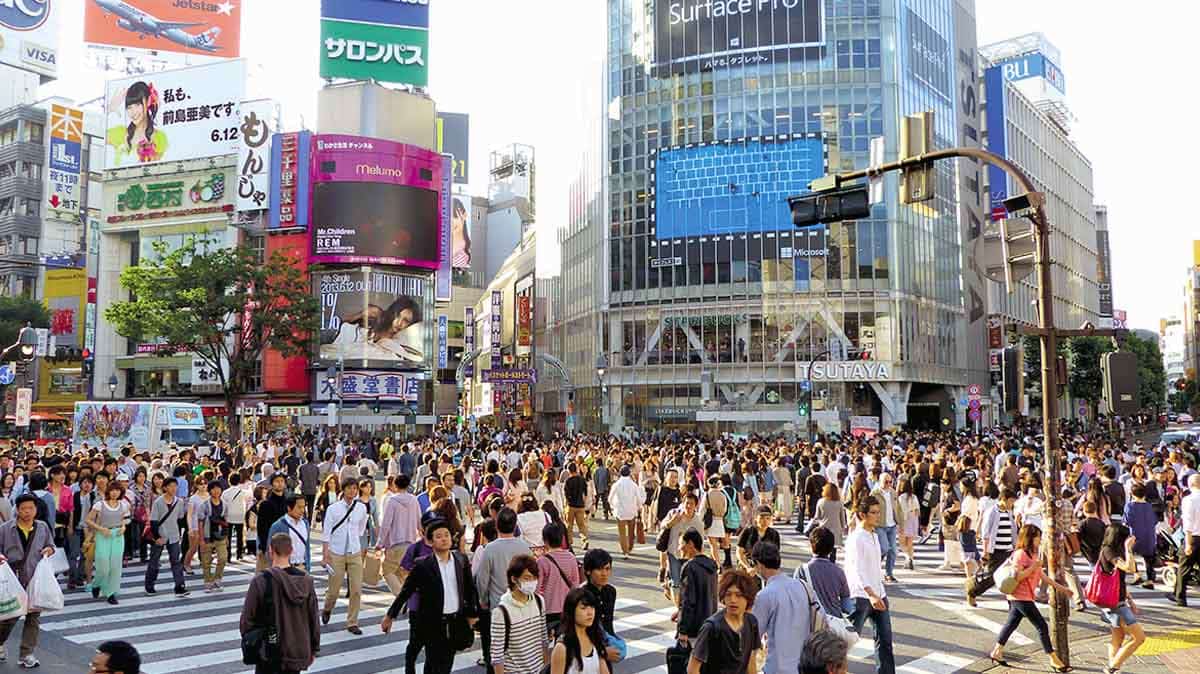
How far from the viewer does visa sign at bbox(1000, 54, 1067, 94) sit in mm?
103544

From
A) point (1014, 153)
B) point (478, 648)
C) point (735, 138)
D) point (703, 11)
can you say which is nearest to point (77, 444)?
point (478, 648)

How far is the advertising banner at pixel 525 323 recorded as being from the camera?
8138 cm

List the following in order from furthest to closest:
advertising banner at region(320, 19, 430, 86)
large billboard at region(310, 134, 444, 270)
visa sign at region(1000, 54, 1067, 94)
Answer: visa sign at region(1000, 54, 1067, 94), advertising banner at region(320, 19, 430, 86), large billboard at region(310, 134, 444, 270)

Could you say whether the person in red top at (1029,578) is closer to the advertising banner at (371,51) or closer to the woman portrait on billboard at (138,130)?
the advertising banner at (371,51)

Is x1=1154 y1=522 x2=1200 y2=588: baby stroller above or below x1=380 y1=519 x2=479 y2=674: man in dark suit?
below

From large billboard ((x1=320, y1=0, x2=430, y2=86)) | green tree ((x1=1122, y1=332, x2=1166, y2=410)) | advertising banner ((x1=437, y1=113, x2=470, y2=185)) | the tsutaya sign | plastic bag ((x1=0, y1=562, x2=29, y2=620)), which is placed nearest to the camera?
plastic bag ((x1=0, y1=562, x2=29, y2=620))

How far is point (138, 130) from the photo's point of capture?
74438 mm

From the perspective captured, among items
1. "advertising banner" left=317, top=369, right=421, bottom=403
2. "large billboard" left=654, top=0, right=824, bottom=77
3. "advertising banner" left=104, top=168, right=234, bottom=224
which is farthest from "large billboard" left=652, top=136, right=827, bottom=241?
"advertising banner" left=104, top=168, right=234, bottom=224

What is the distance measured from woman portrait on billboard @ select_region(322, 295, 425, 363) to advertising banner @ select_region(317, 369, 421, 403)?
1.26 meters

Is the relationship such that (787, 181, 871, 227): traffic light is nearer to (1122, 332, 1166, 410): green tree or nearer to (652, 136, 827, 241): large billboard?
(652, 136, 827, 241): large billboard

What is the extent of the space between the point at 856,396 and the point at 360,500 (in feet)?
160

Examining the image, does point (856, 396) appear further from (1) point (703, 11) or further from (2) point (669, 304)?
(1) point (703, 11)

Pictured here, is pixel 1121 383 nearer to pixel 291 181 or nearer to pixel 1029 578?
pixel 1029 578

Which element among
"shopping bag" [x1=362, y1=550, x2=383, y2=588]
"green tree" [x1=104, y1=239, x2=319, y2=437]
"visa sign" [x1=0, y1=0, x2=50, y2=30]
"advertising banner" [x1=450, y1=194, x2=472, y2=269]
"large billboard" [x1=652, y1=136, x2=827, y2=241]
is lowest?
"shopping bag" [x1=362, y1=550, x2=383, y2=588]
